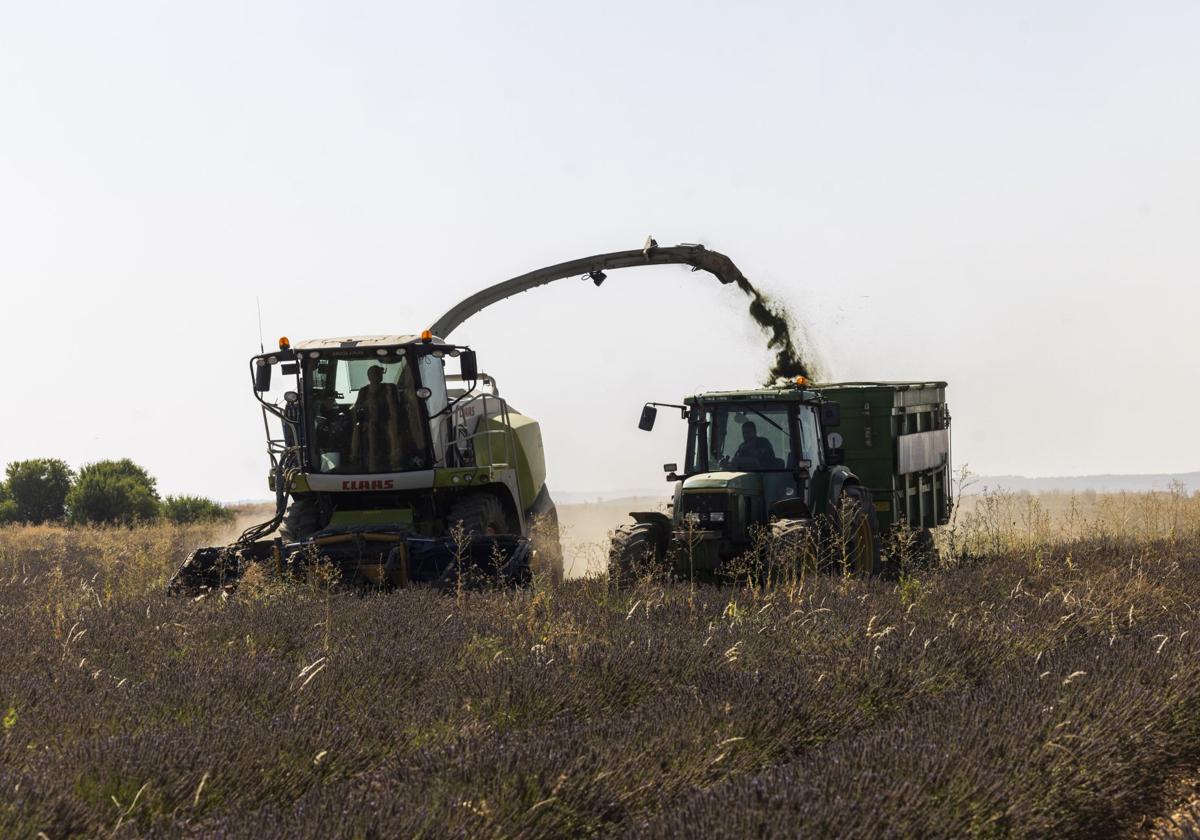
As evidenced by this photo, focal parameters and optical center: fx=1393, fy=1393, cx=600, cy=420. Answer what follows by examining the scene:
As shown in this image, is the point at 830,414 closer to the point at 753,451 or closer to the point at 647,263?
the point at 753,451

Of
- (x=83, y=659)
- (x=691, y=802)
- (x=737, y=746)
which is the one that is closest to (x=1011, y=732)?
(x=737, y=746)

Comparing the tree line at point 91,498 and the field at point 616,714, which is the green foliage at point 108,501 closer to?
the tree line at point 91,498

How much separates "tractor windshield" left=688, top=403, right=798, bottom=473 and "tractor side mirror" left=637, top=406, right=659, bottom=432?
1.82 feet

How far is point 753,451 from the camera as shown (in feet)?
42.5

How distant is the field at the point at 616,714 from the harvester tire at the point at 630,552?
3.41 ft

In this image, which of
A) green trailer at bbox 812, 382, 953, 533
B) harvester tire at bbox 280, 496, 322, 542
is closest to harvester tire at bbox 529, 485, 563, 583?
harvester tire at bbox 280, 496, 322, 542

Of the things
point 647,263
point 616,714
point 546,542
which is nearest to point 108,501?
point 647,263

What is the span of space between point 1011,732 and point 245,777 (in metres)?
2.99

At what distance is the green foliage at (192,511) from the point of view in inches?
1431

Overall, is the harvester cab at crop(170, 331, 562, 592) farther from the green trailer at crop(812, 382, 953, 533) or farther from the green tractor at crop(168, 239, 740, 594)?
the green trailer at crop(812, 382, 953, 533)

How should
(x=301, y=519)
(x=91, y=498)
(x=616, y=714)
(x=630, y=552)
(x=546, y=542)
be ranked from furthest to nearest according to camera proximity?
1. (x=91, y=498)
2. (x=546, y=542)
3. (x=301, y=519)
4. (x=630, y=552)
5. (x=616, y=714)

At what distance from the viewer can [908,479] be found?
15438 mm

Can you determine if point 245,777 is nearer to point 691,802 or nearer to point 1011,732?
point 691,802

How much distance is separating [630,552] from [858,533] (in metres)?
2.19
